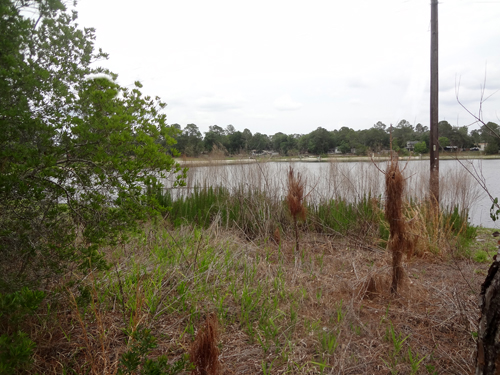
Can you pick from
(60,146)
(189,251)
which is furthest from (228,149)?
Result: (60,146)

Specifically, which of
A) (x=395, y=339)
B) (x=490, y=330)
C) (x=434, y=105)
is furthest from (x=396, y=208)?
(x=434, y=105)

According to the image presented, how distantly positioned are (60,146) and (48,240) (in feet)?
2.17

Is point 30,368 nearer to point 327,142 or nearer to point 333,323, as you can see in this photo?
point 333,323

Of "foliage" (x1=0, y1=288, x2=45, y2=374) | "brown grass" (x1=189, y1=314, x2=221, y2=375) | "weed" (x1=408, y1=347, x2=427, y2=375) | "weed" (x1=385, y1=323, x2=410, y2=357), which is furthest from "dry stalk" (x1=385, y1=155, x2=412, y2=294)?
"foliage" (x1=0, y1=288, x2=45, y2=374)

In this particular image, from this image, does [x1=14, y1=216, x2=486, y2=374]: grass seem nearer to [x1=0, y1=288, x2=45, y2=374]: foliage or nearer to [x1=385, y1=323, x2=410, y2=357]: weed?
[x1=385, y1=323, x2=410, y2=357]: weed

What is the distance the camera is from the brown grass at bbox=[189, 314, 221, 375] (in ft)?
5.45

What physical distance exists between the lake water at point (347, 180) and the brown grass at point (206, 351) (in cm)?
436

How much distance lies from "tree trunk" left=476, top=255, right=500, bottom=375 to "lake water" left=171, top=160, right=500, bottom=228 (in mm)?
4411

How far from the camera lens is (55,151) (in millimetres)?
2340

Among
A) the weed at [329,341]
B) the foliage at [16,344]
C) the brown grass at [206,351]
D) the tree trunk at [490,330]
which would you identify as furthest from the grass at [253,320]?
the tree trunk at [490,330]

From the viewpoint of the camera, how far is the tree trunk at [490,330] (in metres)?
1.34

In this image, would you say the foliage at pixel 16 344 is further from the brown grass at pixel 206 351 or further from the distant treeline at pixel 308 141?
the distant treeline at pixel 308 141

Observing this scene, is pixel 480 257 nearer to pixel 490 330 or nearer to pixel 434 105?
pixel 434 105

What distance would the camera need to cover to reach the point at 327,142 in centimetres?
Answer: 757
